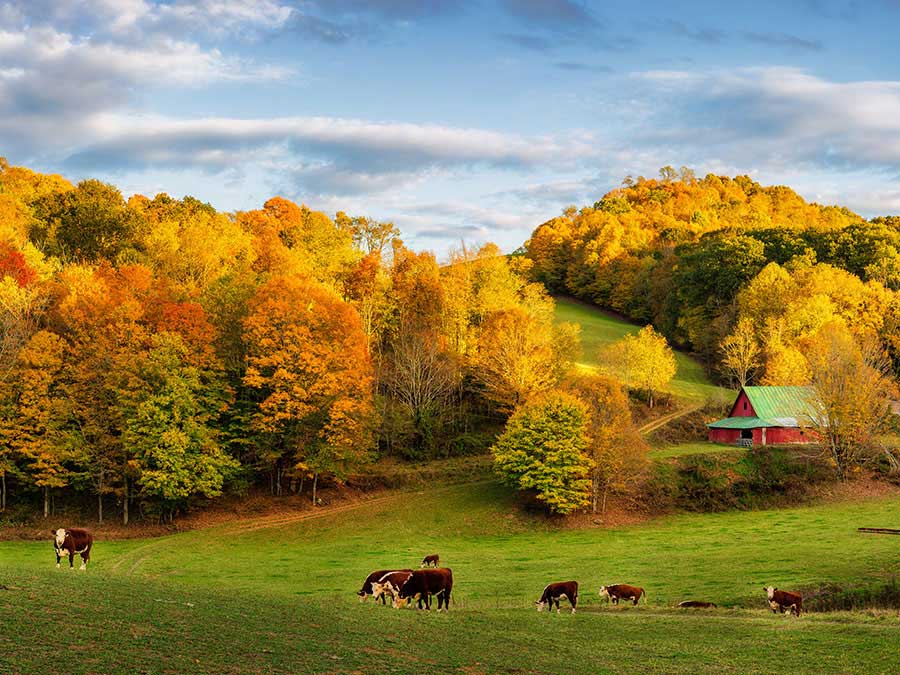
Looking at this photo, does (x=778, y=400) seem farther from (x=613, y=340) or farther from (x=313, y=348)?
(x=313, y=348)

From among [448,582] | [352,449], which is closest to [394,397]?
[352,449]

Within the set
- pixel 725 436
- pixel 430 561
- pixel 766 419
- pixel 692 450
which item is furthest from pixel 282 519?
pixel 766 419

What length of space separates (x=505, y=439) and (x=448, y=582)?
30974 mm

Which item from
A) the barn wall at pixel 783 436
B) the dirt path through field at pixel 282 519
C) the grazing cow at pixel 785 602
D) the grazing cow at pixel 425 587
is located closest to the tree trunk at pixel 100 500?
the dirt path through field at pixel 282 519

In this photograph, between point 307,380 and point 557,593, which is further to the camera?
point 307,380

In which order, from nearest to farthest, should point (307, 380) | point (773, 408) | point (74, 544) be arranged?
1. point (74, 544)
2. point (307, 380)
3. point (773, 408)

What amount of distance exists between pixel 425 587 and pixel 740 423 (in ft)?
165

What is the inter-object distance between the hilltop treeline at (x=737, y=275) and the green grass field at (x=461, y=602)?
115ft

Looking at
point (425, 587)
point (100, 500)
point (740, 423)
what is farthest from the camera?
point (740, 423)

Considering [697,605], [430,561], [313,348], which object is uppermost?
[313,348]

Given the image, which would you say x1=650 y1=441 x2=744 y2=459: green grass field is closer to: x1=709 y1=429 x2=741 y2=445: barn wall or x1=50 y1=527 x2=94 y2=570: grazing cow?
x1=709 y1=429 x2=741 y2=445: barn wall

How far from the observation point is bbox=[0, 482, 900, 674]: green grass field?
16891 mm

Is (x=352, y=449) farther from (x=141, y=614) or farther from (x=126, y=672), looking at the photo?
(x=126, y=672)

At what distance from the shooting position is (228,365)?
63.2 meters
